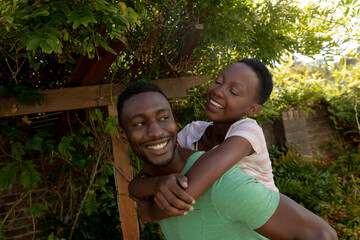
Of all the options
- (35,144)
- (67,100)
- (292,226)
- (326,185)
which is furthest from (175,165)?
(326,185)

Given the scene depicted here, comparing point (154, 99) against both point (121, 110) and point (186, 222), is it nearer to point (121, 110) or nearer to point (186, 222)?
point (121, 110)

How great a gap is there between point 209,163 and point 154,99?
1.23 feet

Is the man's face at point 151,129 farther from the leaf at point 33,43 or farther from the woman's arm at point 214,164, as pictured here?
the leaf at point 33,43

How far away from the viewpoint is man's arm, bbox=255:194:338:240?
107cm

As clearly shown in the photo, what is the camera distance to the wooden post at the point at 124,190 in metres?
3.28

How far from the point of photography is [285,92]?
6.53 metres

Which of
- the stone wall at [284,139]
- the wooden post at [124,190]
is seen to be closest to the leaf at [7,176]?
the wooden post at [124,190]

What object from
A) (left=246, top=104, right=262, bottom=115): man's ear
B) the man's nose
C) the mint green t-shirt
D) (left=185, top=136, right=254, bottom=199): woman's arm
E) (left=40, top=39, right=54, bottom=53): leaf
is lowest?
the mint green t-shirt

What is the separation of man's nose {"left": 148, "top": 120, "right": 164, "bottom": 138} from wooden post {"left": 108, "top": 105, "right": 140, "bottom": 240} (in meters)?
1.98

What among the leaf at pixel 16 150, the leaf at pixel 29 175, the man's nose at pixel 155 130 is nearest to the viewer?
the man's nose at pixel 155 130

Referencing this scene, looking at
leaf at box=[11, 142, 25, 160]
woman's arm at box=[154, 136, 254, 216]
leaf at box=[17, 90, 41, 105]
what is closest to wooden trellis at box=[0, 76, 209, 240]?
leaf at box=[17, 90, 41, 105]

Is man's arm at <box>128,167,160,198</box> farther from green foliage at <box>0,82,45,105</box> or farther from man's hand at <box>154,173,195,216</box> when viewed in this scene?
green foliage at <box>0,82,45,105</box>

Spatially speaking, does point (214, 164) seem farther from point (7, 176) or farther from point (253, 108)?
point (7, 176)

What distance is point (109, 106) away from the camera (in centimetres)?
329
